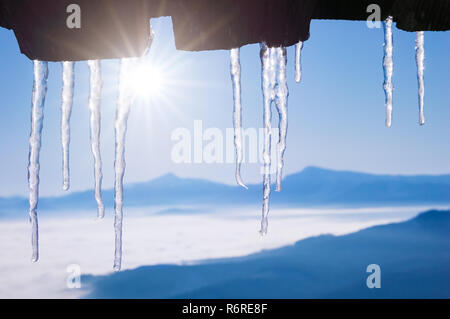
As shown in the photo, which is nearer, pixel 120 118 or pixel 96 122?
pixel 120 118

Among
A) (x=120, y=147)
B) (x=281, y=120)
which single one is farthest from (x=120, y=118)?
(x=281, y=120)

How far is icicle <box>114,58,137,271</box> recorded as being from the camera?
5.98 feet

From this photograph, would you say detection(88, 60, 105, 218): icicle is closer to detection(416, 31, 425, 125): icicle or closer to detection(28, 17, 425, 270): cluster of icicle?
detection(28, 17, 425, 270): cluster of icicle

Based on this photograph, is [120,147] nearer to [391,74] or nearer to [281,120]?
[281,120]

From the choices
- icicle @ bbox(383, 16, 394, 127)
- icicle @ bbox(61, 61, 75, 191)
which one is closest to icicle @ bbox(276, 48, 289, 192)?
icicle @ bbox(383, 16, 394, 127)

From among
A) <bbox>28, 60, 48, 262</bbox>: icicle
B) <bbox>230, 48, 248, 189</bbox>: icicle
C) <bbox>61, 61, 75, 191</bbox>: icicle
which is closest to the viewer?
<bbox>28, 60, 48, 262</bbox>: icicle

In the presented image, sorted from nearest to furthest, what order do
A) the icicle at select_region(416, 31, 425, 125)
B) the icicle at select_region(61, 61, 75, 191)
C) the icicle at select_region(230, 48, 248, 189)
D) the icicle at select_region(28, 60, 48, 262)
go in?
the icicle at select_region(28, 60, 48, 262) < the icicle at select_region(230, 48, 248, 189) < the icicle at select_region(61, 61, 75, 191) < the icicle at select_region(416, 31, 425, 125)

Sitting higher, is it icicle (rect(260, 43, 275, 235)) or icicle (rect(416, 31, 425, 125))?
icicle (rect(416, 31, 425, 125))

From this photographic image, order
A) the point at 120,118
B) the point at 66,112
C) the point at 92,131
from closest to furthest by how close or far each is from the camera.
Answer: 1. the point at 120,118
2. the point at 92,131
3. the point at 66,112

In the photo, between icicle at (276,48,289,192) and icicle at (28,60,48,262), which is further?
icicle at (276,48,289,192)

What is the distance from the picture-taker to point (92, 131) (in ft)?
7.05

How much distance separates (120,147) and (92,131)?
19 cm

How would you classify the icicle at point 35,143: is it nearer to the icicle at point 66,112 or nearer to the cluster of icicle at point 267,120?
the icicle at point 66,112

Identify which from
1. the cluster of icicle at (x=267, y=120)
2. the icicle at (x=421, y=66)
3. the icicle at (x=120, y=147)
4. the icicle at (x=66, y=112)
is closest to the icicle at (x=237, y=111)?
the cluster of icicle at (x=267, y=120)
